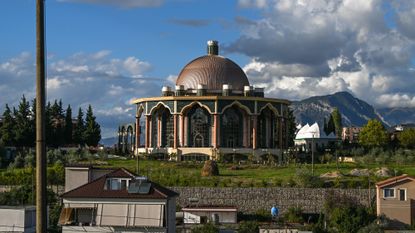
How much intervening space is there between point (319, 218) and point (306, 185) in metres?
5.91

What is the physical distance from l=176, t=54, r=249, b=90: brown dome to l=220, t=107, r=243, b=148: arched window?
3.62 metres

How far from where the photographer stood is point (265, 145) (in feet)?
310

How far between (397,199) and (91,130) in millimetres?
51779

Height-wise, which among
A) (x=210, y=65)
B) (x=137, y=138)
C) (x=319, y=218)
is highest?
(x=210, y=65)

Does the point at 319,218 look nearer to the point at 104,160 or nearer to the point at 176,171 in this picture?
the point at 176,171

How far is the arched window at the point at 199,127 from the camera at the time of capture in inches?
3607

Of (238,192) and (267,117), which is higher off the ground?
(267,117)

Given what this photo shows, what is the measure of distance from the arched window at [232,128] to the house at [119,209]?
2184 inches

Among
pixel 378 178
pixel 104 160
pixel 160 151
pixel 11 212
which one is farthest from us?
pixel 160 151

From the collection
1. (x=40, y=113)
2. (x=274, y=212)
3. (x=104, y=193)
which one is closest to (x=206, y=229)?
(x=104, y=193)

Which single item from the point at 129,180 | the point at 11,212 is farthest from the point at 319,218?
the point at 11,212

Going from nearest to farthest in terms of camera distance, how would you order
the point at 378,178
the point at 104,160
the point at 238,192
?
the point at 238,192 → the point at 378,178 → the point at 104,160

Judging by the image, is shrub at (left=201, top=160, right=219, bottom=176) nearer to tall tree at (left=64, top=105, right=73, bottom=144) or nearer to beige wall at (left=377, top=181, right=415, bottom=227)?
beige wall at (left=377, top=181, right=415, bottom=227)

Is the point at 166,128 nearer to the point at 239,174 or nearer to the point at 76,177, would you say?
the point at 239,174
